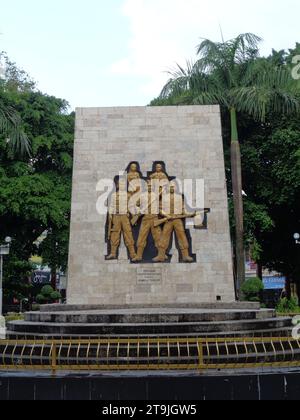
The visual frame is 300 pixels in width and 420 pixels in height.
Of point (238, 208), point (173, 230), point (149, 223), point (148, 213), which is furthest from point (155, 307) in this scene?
point (238, 208)

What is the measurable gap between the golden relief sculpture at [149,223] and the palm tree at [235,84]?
6963mm

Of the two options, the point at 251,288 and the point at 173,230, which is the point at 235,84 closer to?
the point at 251,288

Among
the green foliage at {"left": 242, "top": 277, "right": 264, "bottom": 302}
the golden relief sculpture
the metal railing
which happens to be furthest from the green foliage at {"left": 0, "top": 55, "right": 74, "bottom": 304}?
the metal railing

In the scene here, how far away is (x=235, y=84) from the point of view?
75.2 feet

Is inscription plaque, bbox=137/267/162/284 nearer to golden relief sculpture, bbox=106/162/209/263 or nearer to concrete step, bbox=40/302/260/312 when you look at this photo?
golden relief sculpture, bbox=106/162/209/263

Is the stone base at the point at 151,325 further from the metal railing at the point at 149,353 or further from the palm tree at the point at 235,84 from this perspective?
the palm tree at the point at 235,84

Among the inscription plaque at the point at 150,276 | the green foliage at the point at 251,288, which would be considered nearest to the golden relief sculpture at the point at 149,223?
the inscription plaque at the point at 150,276

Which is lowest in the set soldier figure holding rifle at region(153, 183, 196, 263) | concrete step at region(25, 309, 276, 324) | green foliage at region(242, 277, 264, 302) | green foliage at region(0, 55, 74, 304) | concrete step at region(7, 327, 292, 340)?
concrete step at region(7, 327, 292, 340)

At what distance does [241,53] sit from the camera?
23469 millimetres

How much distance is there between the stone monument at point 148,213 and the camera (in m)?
15.3

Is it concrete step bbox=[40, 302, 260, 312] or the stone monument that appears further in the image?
the stone monument

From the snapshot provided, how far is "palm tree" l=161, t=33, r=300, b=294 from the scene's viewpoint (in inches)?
868

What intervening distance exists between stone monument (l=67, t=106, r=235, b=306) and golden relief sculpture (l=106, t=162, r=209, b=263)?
0.09ft

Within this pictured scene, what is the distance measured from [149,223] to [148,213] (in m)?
0.27
